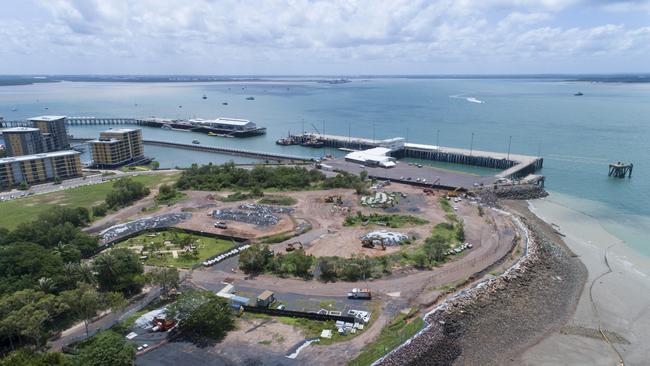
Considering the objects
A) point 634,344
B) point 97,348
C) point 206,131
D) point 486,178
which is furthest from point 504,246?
point 206,131

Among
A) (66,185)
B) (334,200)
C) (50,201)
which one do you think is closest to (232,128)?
(66,185)

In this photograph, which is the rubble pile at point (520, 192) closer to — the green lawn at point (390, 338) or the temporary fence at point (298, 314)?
the green lawn at point (390, 338)

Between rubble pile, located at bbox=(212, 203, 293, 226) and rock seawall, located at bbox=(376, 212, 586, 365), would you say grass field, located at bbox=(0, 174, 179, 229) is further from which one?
rock seawall, located at bbox=(376, 212, 586, 365)

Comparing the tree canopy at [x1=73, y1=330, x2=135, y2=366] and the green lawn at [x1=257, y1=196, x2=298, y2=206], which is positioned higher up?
the tree canopy at [x1=73, y1=330, x2=135, y2=366]

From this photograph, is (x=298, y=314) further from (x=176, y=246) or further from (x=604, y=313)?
(x=604, y=313)

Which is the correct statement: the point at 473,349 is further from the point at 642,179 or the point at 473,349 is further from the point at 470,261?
the point at 642,179

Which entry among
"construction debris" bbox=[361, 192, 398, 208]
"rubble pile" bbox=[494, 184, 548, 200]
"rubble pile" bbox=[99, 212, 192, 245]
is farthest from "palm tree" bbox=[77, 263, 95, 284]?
"rubble pile" bbox=[494, 184, 548, 200]

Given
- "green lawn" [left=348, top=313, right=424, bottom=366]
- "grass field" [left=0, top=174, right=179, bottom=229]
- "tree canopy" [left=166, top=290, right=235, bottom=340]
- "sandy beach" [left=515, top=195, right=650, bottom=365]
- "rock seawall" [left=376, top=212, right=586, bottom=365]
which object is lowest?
"sandy beach" [left=515, top=195, right=650, bottom=365]
